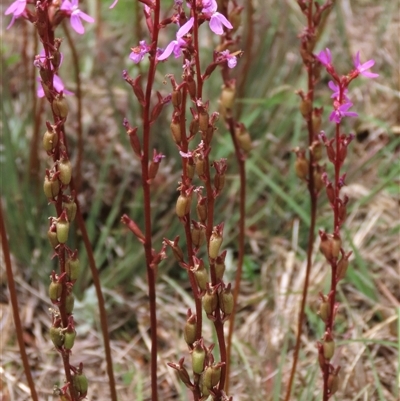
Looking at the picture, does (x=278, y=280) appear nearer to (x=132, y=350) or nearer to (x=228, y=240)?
(x=228, y=240)

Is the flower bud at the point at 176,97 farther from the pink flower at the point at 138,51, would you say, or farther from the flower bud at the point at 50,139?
the flower bud at the point at 50,139

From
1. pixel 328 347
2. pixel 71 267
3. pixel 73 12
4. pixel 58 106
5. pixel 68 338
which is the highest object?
pixel 73 12

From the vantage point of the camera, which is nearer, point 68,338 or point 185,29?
point 185,29

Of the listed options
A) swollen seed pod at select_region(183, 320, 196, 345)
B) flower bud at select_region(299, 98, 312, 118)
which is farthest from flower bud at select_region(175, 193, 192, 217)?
flower bud at select_region(299, 98, 312, 118)

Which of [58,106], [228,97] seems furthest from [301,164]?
[58,106]

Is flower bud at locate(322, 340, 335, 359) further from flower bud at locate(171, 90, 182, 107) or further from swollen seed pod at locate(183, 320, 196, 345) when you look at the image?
flower bud at locate(171, 90, 182, 107)

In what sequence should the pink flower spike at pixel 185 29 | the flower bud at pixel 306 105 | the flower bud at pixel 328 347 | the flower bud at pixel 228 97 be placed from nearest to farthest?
the pink flower spike at pixel 185 29
the flower bud at pixel 328 347
the flower bud at pixel 306 105
the flower bud at pixel 228 97

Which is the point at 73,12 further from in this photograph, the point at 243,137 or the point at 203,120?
the point at 243,137

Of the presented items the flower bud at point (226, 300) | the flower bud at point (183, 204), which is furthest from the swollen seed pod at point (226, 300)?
the flower bud at point (183, 204)

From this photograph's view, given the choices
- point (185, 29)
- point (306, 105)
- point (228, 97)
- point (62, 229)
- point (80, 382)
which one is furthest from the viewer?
point (228, 97)
